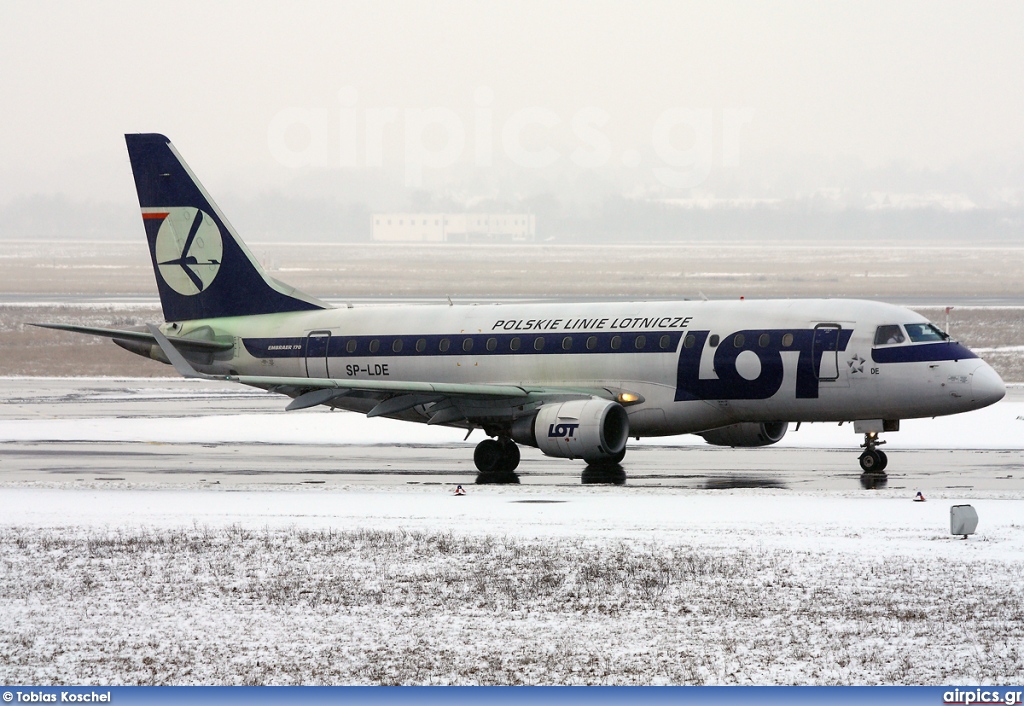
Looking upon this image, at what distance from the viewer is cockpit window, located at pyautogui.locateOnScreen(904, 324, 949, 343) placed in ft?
92.3

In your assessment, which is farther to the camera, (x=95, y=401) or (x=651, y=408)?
(x=95, y=401)

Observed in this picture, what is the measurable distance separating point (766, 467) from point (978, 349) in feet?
133

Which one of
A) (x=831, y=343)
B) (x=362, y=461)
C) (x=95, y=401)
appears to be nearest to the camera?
(x=831, y=343)

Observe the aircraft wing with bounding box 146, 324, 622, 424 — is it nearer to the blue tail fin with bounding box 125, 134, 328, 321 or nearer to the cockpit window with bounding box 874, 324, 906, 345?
the blue tail fin with bounding box 125, 134, 328, 321

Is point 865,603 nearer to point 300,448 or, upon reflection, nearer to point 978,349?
point 300,448

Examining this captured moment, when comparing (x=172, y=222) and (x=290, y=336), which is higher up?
(x=172, y=222)

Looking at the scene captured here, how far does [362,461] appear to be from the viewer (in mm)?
31531

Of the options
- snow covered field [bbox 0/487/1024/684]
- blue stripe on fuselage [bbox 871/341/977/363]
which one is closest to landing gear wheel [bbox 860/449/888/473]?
blue stripe on fuselage [bbox 871/341/977/363]

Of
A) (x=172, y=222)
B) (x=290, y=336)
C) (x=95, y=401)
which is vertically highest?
(x=172, y=222)

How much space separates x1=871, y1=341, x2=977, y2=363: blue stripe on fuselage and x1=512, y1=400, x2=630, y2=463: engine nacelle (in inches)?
219

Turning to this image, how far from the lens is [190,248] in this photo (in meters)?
36.2

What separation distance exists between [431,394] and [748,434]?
24.3 ft

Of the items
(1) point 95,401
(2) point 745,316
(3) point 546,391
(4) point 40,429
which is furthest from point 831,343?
(1) point 95,401

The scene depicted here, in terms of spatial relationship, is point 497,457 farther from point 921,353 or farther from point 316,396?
point 921,353
